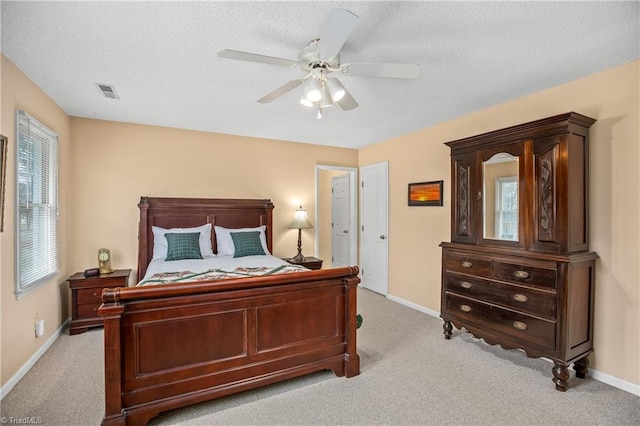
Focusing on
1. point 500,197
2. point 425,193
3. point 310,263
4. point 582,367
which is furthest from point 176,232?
point 582,367

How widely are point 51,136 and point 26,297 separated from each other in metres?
1.65

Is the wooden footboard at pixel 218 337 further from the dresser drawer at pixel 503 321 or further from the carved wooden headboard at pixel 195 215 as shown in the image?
the carved wooden headboard at pixel 195 215

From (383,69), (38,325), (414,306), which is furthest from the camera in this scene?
(414,306)

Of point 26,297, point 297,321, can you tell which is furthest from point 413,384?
point 26,297

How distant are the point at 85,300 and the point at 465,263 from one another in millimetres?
4140

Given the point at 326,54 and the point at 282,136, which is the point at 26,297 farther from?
the point at 282,136

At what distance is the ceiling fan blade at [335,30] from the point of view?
1.45 metres

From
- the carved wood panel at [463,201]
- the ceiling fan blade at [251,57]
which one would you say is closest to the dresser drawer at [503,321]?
the carved wood panel at [463,201]

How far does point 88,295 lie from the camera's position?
3.54 metres

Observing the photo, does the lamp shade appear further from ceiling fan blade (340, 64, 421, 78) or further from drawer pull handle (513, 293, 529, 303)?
ceiling fan blade (340, 64, 421, 78)

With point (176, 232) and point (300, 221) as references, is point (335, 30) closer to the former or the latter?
point (176, 232)

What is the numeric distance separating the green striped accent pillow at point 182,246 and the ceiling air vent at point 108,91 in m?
1.65

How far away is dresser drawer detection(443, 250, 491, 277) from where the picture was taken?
302 cm

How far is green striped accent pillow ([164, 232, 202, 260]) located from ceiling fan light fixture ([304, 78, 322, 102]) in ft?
8.59
